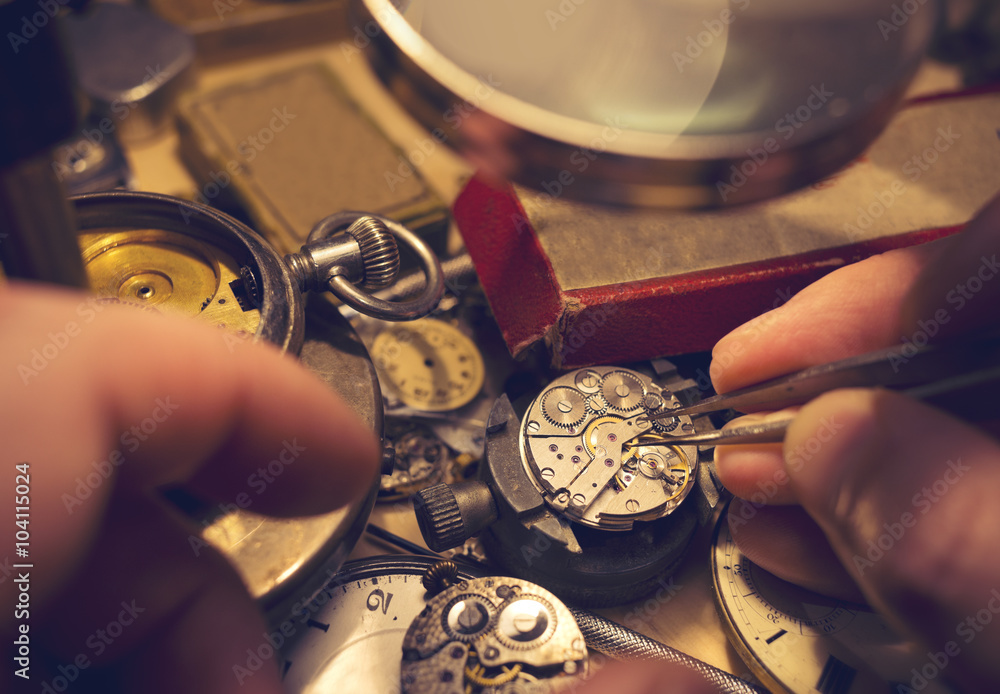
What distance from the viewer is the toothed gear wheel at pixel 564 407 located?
29.8 inches

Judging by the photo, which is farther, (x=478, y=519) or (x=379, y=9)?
(x=478, y=519)

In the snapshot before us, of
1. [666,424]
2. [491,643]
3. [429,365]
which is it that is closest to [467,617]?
[491,643]

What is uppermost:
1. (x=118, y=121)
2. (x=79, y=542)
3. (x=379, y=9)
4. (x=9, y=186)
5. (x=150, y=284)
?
(x=379, y=9)

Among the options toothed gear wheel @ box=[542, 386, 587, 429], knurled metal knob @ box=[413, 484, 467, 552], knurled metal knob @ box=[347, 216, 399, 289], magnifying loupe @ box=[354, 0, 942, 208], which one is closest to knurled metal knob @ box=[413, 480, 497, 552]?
knurled metal knob @ box=[413, 484, 467, 552]

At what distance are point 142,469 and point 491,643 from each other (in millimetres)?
352

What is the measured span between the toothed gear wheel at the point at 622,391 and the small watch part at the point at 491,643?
0.22m

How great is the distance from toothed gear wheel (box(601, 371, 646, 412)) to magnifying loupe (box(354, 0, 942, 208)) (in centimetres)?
45

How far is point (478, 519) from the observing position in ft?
2.34

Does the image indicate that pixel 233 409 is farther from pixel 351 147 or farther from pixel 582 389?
pixel 351 147

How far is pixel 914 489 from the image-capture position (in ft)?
1.77

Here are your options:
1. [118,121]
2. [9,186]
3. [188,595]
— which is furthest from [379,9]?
[118,121]

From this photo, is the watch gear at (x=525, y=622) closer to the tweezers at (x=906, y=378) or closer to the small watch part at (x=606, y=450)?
the small watch part at (x=606, y=450)

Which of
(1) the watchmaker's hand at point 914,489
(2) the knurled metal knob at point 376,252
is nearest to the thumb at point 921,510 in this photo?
(1) the watchmaker's hand at point 914,489

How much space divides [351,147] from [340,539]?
70 centimetres
